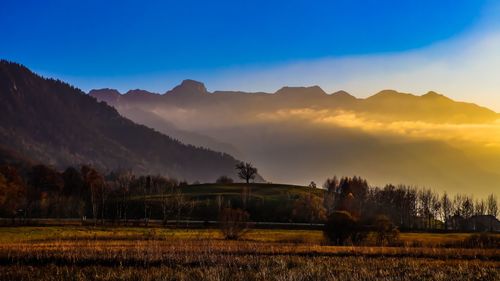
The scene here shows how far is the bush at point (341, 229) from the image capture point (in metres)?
90.6

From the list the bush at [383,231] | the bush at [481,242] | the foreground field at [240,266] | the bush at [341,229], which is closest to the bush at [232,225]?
the bush at [341,229]

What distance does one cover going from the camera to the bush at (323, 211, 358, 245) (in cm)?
9062

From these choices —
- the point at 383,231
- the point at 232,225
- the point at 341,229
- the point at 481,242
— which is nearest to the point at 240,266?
the point at 341,229

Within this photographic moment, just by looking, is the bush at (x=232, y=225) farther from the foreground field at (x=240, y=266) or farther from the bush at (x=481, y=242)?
the bush at (x=481, y=242)

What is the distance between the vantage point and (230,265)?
42750 millimetres

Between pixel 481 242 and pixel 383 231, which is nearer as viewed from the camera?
pixel 481 242

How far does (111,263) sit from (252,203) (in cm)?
14173

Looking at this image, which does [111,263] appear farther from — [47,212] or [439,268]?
[47,212]

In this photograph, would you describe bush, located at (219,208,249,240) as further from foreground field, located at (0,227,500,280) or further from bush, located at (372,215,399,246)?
foreground field, located at (0,227,500,280)

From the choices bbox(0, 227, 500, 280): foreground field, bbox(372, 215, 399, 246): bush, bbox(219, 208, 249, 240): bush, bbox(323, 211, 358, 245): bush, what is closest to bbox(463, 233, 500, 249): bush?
bbox(372, 215, 399, 246): bush

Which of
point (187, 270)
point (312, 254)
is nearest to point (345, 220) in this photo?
point (312, 254)

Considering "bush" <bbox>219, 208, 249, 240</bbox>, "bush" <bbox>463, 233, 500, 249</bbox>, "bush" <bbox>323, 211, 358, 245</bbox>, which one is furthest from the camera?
"bush" <bbox>219, 208, 249, 240</bbox>

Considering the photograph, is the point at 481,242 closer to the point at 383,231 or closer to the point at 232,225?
the point at 383,231

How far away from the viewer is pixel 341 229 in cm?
9081
